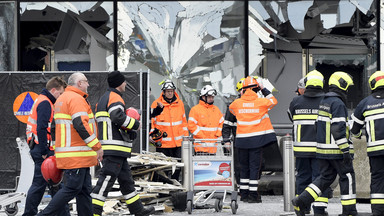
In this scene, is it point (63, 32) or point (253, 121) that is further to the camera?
point (63, 32)

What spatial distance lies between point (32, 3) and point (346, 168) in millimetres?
9050

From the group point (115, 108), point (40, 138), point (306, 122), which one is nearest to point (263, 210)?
point (306, 122)

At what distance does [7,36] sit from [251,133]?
650 cm

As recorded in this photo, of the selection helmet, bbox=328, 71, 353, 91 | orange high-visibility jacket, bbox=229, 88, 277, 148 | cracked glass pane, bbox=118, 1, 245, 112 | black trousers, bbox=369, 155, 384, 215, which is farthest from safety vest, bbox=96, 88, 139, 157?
cracked glass pane, bbox=118, 1, 245, 112

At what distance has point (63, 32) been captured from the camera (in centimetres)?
1823

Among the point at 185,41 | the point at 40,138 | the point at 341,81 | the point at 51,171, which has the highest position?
the point at 185,41

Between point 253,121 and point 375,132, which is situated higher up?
point 253,121

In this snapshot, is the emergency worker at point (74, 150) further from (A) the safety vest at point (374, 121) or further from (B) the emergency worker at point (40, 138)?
(A) the safety vest at point (374, 121)

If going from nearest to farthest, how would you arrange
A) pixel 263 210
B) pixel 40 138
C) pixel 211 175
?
pixel 40 138 < pixel 211 175 < pixel 263 210

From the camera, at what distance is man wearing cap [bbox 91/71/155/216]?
36.2ft

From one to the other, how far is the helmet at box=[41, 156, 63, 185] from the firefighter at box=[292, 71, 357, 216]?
3.34 meters

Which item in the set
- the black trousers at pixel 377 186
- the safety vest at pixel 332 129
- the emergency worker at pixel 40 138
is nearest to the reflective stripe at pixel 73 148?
the emergency worker at pixel 40 138

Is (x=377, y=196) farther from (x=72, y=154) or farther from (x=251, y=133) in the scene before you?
(x=72, y=154)

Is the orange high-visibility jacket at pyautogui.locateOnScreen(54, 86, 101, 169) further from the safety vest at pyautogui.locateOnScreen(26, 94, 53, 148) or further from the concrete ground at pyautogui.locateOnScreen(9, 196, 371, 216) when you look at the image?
the concrete ground at pyautogui.locateOnScreen(9, 196, 371, 216)
